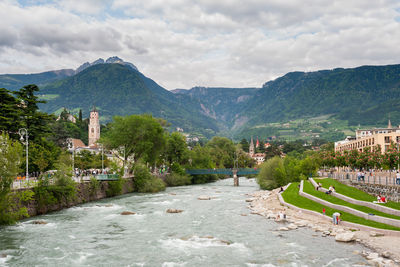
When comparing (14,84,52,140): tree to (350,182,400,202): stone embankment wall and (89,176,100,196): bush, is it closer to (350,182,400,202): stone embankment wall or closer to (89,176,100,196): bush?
(89,176,100,196): bush

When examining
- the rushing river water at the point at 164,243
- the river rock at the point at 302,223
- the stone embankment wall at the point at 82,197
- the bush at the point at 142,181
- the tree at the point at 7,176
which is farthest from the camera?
the bush at the point at 142,181

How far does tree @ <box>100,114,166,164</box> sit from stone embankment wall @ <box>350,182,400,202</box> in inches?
Answer: 1991

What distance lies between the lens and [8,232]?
33.4m

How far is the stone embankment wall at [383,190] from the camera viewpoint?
134ft

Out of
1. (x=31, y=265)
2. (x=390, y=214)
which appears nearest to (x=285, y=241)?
(x=390, y=214)

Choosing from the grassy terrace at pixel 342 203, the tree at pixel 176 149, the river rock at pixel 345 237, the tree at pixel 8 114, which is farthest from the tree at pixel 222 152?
the river rock at pixel 345 237

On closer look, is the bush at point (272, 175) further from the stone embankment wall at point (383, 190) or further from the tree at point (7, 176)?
the tree at point (7, 176)

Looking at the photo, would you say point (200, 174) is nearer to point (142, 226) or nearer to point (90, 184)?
point (90, 184)

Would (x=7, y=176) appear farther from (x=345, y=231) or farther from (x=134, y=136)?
(x=134, y=136)

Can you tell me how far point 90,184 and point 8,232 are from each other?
27391mm

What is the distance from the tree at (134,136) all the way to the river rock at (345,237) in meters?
61.8

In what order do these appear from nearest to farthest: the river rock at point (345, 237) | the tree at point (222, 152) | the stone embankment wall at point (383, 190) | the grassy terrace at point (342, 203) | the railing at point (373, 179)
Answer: the river rock at point (345, 237), the grassy terrace at point (342, 203), the stone embankment wall at point (383, 190), the railing at point (373, 179), the tree at point (222, 152)

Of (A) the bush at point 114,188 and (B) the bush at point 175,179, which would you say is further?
(B) the bush at point 175,179

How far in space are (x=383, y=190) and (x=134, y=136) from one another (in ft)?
193
